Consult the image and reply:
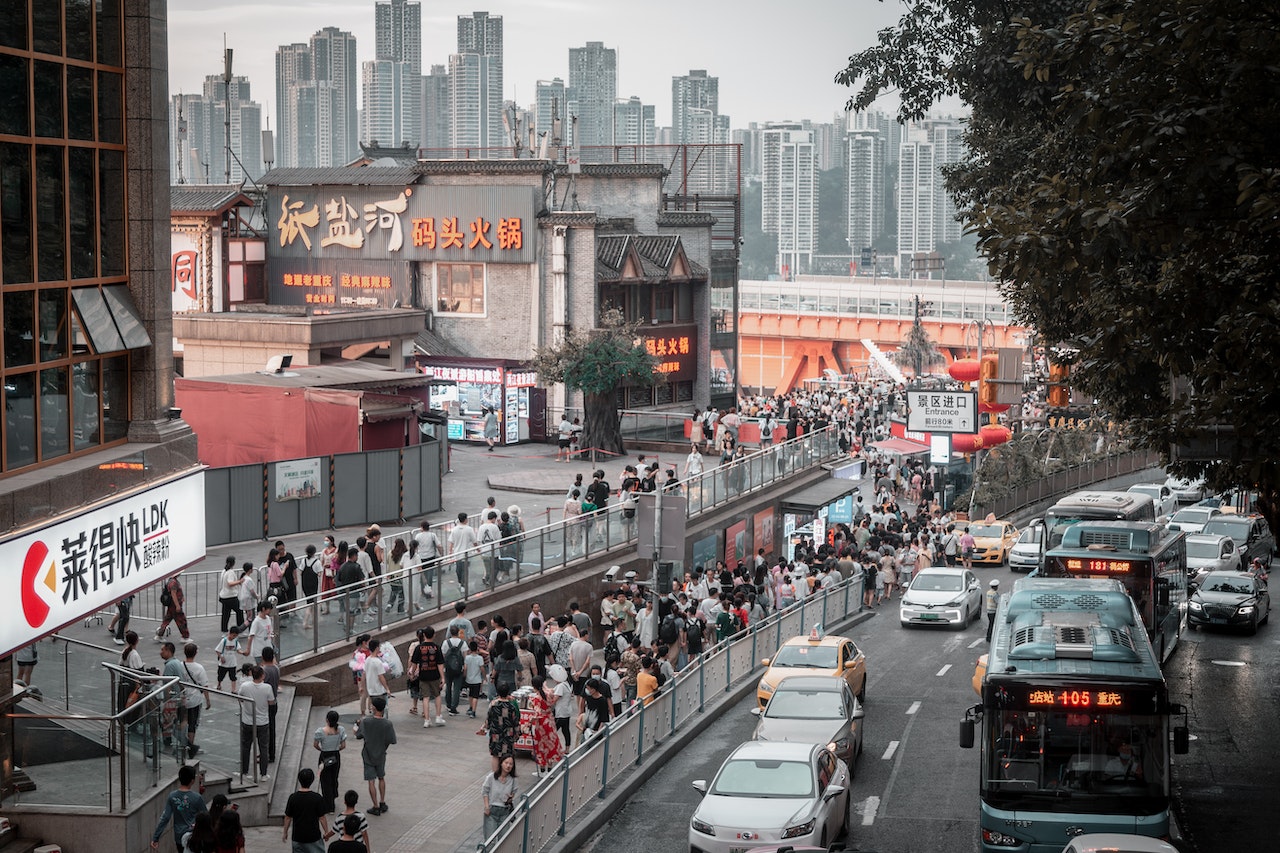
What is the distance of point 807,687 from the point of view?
21906 millimetres

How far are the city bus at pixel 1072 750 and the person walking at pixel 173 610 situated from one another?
1169 centimetres

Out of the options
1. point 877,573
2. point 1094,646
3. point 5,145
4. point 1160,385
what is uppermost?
point 5,145

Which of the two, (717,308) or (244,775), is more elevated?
(717,308)

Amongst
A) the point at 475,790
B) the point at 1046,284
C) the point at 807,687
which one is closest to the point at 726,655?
the point at 807,687

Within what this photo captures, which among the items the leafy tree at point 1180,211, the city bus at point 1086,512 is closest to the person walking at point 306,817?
the leafy tree at point 1180,211

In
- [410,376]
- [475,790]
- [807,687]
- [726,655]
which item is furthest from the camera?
[410,376]

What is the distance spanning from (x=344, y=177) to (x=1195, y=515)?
3209 centimetres

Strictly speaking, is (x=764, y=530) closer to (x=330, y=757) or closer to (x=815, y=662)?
(x=815, y=662)

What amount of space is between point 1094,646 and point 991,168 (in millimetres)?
14051

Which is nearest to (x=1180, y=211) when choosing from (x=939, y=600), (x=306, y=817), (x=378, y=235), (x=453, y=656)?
(x=306, y=817)

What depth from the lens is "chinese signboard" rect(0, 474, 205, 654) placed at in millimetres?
14375

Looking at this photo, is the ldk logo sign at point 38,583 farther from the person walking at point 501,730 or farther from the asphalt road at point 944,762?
the asphalt road at point 944,762

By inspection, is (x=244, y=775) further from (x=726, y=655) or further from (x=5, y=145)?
(x=726, y=655)

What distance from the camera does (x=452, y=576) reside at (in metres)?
25.9
